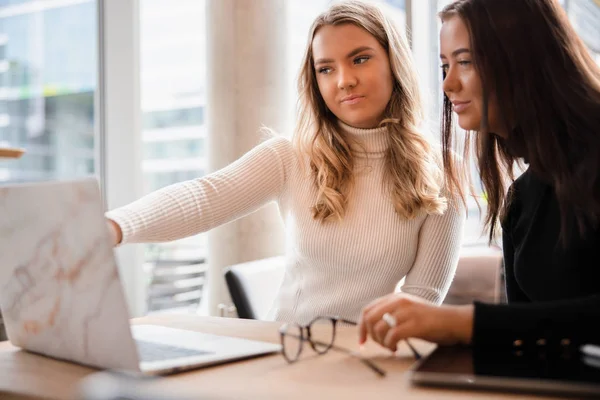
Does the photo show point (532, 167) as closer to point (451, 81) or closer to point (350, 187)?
point (451, 81)

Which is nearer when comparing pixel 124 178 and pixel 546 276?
pixel 546 276

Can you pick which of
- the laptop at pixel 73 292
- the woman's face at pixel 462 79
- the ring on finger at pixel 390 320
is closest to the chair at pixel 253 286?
the laptop at pixel 73 292

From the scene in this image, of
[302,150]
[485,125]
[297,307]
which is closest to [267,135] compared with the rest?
[302,150]

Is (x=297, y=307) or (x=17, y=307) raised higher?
(x=17, y=307)

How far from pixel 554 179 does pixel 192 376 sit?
0.71 m

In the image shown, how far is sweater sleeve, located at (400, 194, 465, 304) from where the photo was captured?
1.69m

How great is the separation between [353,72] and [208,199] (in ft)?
1.67

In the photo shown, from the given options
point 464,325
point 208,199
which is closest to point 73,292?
point 464,325

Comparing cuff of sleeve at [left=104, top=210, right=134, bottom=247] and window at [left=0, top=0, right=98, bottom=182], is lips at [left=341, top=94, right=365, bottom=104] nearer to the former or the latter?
cuff of sleeve at [left=104, top=210, right=134, bottom=247]

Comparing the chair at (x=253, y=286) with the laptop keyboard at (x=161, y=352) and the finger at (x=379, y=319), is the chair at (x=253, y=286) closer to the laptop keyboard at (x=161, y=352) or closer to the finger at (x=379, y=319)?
the laptop keyboard at (x=161, y=352)

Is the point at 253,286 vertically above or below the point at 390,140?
below

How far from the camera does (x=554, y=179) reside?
120cm

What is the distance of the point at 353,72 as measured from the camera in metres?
1.77

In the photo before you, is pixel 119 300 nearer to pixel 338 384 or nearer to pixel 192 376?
pixel 192 376
